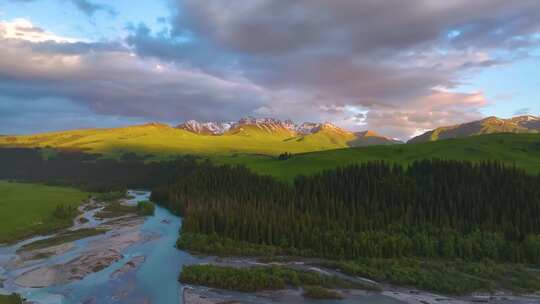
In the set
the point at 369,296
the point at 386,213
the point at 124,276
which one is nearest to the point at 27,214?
the point at 124,276

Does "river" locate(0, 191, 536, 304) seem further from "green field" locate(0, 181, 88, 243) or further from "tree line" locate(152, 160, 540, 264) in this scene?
"tree line" locate(152, 160, 540, 264)

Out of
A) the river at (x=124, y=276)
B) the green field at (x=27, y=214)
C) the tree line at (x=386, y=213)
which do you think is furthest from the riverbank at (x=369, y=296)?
the green field at (x=27, y=214)

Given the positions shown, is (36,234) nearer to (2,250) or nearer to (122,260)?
(2,250)

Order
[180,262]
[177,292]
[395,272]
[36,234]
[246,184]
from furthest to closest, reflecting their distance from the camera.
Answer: [246,184]
[36,234]
[180,262]
[395,272]
[177,292]

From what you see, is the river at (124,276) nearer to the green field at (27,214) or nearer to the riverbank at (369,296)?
the riverbank at (369,296)

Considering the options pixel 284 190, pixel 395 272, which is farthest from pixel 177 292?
pixel 284 190

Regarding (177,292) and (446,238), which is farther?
(446,238)
